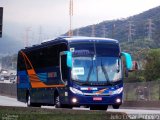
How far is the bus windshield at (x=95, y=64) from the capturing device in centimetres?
2847

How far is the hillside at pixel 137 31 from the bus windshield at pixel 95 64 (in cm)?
7944

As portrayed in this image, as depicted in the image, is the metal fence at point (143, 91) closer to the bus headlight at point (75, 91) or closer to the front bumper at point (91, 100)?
Answer: the front bumper at point (91, 100)

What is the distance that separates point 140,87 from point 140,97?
1193 millimetres

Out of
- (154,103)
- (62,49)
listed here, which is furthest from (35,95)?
(154,103)

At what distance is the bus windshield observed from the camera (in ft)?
93.4

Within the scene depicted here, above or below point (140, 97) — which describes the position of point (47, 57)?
above

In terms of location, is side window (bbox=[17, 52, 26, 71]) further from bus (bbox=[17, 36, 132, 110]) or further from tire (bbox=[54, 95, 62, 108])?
tire (bbox=[54, 95, 62, 108])

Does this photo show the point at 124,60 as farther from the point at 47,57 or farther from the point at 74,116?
the point at 74,116

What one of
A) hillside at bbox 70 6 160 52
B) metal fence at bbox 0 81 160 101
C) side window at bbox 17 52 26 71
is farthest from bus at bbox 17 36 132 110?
hillside at bbox 70 6 160 52

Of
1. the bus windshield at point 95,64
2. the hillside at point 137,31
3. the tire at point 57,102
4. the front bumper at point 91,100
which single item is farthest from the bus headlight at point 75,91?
the hillside at point 137,31

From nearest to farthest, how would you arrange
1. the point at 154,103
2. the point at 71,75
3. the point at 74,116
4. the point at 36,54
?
the point at 74,116, the point at 71,75, the point at 36,54, the point at 154,103

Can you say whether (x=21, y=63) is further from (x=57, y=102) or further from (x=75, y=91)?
(x=75, y=91)

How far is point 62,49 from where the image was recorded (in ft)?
97.6

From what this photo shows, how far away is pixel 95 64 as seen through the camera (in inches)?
1126
